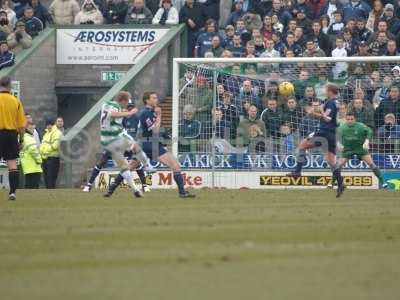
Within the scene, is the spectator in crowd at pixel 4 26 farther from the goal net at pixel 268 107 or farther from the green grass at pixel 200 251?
the green grass at pixel 200 251

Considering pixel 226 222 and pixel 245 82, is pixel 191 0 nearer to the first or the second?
pixel 245 82

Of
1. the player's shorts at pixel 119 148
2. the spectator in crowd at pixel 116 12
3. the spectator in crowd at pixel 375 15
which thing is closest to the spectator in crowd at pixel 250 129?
the spectator in crowd at pixel 375 15

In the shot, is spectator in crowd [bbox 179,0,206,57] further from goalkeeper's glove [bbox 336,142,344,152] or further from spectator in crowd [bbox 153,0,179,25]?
goalkeeper's glove [bbox 336,142,344,152]

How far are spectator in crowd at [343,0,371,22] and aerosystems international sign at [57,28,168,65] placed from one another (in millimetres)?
5253

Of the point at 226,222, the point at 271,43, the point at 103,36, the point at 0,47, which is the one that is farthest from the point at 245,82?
the point at 226,222

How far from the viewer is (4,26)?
35.5 metres

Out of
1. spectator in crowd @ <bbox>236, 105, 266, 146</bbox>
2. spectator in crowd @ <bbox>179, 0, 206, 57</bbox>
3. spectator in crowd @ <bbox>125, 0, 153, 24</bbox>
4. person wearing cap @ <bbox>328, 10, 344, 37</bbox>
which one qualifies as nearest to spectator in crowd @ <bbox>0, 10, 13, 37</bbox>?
spectator in crowd @ <bbox>125, 0, 153, 24</bbox>

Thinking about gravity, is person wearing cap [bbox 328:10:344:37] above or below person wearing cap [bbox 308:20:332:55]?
above

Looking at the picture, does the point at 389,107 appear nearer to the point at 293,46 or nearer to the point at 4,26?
the point at 293,46

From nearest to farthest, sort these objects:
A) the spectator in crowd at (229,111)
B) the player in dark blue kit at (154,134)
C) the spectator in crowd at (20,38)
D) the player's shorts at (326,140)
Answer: the player in dark blue kit at (154,134)
the player's shorts at (326,140)
the spectator in crowd at (229,111)
the spectator in crowd at (20,38)

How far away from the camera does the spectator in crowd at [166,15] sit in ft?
112

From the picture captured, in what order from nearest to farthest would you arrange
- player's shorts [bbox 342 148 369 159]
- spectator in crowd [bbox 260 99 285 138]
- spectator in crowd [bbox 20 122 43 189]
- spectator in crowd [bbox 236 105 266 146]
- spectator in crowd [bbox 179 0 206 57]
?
player's shorts [bbox 342 148 369 159] → spectator in crowd [bbox 260 99 285 138] → spectator in crowd [bbox 236 105 266 146] → spectator in crowd [bbox 20 122 43 189] → spectator in crowd [bbox 179 0 206 57]

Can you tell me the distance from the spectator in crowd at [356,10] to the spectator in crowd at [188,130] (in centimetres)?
468

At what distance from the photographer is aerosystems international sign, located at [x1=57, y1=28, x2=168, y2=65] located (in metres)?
34.6
